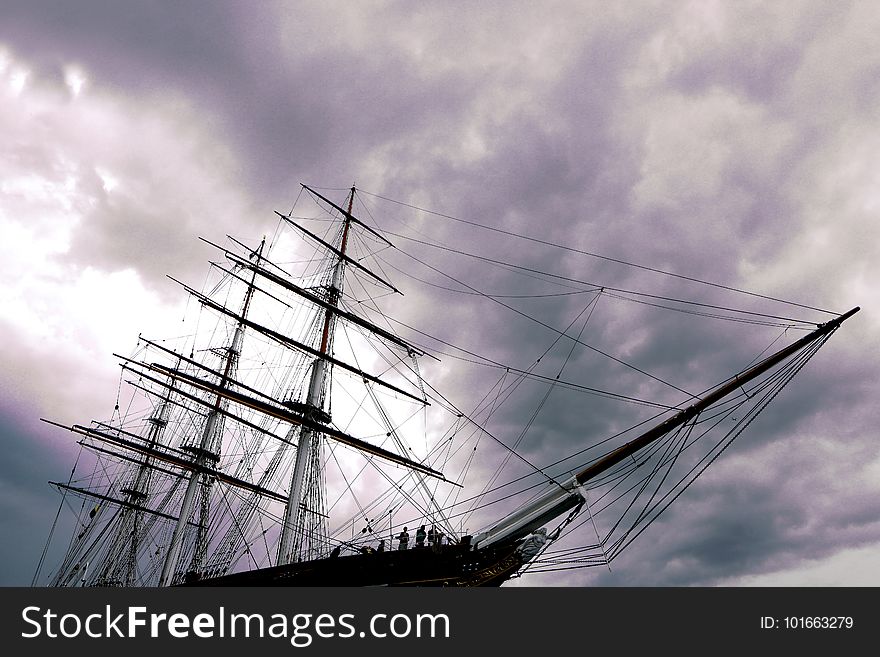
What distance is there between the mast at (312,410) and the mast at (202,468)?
484 cm

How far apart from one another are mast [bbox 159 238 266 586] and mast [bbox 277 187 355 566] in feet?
15.9

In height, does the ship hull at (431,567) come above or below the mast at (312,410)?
below

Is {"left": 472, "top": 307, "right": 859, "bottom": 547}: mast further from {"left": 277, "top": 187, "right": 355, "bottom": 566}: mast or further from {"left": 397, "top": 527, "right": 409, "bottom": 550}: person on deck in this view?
{"left": 277, "top": 187, "right": 355, "bottom": 566}: mast

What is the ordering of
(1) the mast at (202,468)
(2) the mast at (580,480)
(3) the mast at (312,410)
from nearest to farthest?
(2) the mast at (580,480) < (3) the mast at (312,410) < (1) the mast at (202,468)

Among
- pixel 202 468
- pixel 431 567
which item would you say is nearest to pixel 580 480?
pixel 431 567

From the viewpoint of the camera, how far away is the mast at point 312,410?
86.8 ft

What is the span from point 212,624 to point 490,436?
10874mm

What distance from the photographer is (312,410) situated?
3048 centimetres

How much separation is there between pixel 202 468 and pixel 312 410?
1781 centimetres

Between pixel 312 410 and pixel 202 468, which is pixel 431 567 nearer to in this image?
pixel 312 410

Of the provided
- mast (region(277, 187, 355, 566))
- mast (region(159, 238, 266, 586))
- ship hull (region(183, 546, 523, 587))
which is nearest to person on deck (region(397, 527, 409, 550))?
ship hull (region(183, 546, 523, 587))

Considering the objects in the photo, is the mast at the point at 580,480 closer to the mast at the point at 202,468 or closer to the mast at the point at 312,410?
the mast at the point at 312,410

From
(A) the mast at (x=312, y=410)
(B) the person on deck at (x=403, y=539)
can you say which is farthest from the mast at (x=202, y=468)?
(B) the person on deck at (x=403, y=539)

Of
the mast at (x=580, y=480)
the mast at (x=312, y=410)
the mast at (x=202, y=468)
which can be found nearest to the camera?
the mast at (x=580, y=480)
